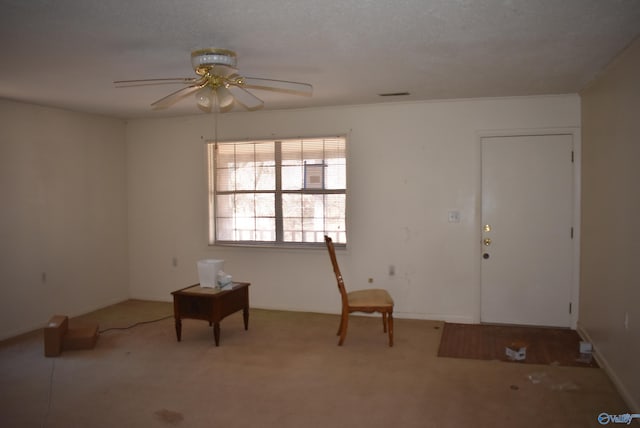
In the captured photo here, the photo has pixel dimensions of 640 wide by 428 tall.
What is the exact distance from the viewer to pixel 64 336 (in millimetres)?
4316

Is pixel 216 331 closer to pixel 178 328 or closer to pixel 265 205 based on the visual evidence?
pixel 178 328

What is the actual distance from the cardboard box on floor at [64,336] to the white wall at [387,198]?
68.4 inches

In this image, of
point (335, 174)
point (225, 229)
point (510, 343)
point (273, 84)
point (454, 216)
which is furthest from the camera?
point (225, 229)

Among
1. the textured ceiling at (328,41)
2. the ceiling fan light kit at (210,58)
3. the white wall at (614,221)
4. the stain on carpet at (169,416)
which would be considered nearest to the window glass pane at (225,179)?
the textured ceiling at (328,41)

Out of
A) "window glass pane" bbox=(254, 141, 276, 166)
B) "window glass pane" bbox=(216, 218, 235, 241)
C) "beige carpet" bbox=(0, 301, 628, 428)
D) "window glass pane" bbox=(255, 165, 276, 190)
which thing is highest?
"window glass pane" bbox=(254, 141, 276, 166)

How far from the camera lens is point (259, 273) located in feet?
19.0

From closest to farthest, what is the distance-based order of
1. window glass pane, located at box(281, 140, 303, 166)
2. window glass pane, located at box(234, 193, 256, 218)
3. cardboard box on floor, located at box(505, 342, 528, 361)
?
cardboard box on floor, located at box(505, 342, 528, 361) → window glass pane, located at box(281, 140, 303, 166) → window glass pane, located at box(234, 193, 256, 218)

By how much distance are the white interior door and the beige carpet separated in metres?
0.98

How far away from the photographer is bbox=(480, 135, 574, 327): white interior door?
4.81 meters

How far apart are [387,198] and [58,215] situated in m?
3.79

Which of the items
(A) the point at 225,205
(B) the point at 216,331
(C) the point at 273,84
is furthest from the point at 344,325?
(A) the point at 225,205

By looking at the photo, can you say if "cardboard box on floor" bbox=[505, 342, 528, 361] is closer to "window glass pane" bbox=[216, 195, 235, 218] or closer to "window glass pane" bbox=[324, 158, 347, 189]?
"window glass pane" bbox=[324, 158, 347, 189]

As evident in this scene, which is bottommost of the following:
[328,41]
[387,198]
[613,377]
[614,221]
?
[613,377]

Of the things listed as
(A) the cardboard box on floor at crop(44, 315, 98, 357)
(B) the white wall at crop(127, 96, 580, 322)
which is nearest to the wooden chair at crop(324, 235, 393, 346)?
(B) the white wall at crop(127, 96, 580, 322)
